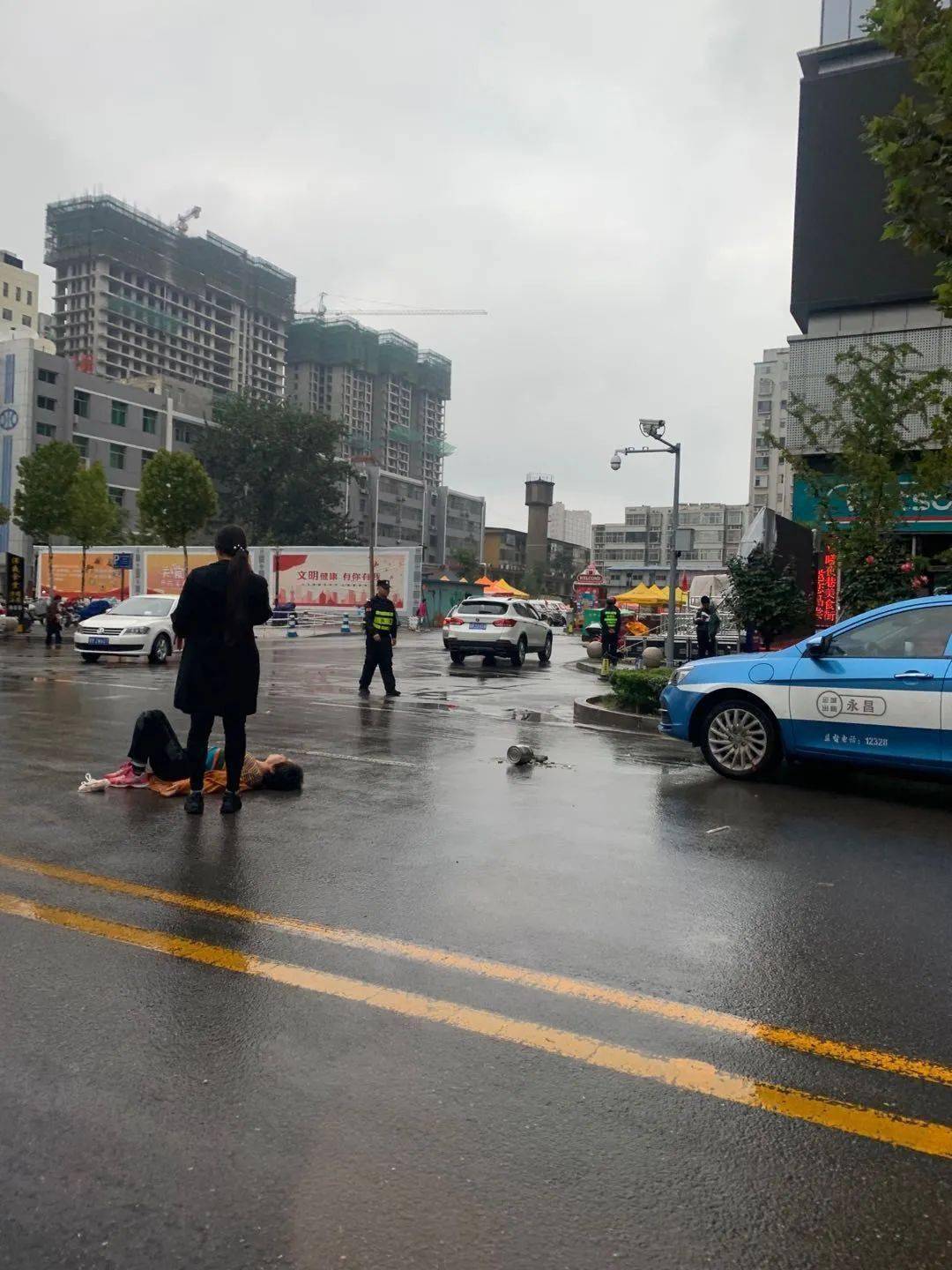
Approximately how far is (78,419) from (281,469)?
15.4 meters

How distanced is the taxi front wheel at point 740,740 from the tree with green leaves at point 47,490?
3348 cm

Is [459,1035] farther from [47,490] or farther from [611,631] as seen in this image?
[47,490]

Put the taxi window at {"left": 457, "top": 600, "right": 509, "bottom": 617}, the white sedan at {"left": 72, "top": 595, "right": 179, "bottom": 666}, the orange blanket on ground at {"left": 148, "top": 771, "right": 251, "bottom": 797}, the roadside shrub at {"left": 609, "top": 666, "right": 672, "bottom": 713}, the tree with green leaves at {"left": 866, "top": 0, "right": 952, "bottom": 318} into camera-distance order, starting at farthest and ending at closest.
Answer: the taxi window at {"left": 457, "top": 600, "right": 509, "bottom": 617}
the white sedan at {"left": 72, "top": 595, "right": 179, "bottom": 666}
the roadside shrub at {"left": 609, "top": 666, "right": 672, "bottom": 713}
the tree with green leaves at {"left": 866, "top": 0, "right": 952, "bottom": 318}
the orange blanket on ground at {"left": 148, "top": 771, "right": 251, "bottom": 797}

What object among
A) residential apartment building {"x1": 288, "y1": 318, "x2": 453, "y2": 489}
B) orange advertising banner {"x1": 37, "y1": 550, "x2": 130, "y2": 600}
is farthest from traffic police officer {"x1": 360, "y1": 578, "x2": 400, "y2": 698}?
residential apartment building {"x1": 288, "y1": 318, "x2": 453, "y2": 489}

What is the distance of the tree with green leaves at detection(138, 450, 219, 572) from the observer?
1647 inches

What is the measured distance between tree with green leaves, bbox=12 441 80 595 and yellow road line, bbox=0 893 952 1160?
35.5 meters

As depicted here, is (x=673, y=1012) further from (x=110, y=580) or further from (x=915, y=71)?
(x=110, y=580)

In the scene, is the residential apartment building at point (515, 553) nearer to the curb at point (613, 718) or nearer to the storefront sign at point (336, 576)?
the storefront sign at point (336, 576)

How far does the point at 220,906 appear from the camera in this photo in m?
4.66

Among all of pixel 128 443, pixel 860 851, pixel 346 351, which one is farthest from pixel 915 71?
pixel 346 351

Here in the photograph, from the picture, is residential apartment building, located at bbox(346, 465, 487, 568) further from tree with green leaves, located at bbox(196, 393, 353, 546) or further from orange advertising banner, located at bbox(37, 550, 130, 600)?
orange advertising banner, located at bbox(37, 550, 130, 600)

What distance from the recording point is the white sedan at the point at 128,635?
20.7 meters

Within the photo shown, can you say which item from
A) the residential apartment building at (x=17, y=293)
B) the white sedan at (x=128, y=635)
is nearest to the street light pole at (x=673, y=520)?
the white sedan at (x=128, y=635)

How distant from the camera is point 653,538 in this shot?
6009 inches
